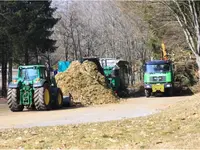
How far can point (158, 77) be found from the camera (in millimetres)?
34125

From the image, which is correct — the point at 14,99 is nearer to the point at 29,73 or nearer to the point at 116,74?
the point at 29,73

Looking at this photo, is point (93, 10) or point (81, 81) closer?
point (81, 81)

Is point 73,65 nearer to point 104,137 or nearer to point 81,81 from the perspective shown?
point 81,81

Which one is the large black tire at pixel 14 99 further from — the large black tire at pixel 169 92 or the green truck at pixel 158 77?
the large black tire at pixel 169 92

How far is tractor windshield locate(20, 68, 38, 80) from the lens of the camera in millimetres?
24156

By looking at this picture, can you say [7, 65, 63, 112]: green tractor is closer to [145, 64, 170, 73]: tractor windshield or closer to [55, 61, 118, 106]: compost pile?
[55, 61, 118, 106]: compost pile

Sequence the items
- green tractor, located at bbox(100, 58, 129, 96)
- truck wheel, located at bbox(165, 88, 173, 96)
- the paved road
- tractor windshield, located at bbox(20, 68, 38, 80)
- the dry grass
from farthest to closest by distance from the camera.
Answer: truck wheel, located at bbox(165, 88, 173, 96)
green tractor, located at bbox(100, 58, 129, 96)
tractor windshield, located at bbox(20, 68, 38, 80)
the paved road
the dry grass

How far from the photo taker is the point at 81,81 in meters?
28.1

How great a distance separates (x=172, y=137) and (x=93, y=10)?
5246cm

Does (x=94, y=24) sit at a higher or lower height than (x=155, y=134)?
higher

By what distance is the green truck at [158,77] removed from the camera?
33906 millimetres

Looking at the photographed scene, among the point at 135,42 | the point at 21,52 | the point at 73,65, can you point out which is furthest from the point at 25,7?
the point at 135,42

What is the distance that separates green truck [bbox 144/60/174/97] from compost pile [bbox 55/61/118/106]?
6.06m

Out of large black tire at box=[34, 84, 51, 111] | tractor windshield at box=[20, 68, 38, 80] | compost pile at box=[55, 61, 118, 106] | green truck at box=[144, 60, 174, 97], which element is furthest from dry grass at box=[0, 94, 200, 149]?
green truck at box=[144, 60, 174, 97]
